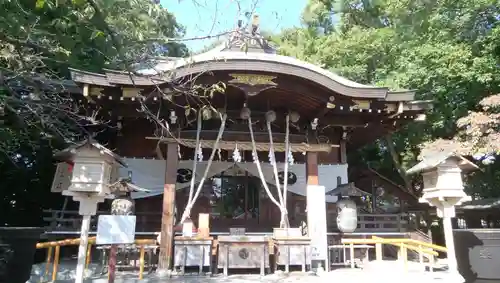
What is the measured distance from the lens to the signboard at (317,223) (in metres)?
7.58

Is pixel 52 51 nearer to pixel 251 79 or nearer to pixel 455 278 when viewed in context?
pixel 251 79

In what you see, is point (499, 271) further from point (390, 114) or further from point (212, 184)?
point (212, 184)

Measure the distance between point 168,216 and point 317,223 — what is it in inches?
120

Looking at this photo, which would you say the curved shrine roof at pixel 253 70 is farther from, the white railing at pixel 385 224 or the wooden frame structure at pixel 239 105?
the white railing at pixel 385 224

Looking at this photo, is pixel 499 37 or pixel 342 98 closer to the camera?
pixel 342 98

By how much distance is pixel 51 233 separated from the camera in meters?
8.25

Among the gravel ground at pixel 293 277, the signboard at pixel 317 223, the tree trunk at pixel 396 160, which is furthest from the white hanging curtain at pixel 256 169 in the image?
the tree trunk at pixel 396 160

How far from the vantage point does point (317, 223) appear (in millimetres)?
7832

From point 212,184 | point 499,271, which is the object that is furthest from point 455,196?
point 212,184

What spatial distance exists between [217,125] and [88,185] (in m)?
4.24

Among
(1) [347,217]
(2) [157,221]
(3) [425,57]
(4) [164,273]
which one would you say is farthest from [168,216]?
(3) [425,57]

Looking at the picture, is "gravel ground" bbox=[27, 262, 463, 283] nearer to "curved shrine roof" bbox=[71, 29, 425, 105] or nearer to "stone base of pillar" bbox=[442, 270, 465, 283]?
Result: "stone base of pillar" bbox=[442, 270, 465, 283]

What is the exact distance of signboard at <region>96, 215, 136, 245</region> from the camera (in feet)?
14.7

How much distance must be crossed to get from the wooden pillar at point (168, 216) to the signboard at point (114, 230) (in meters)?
2.49
